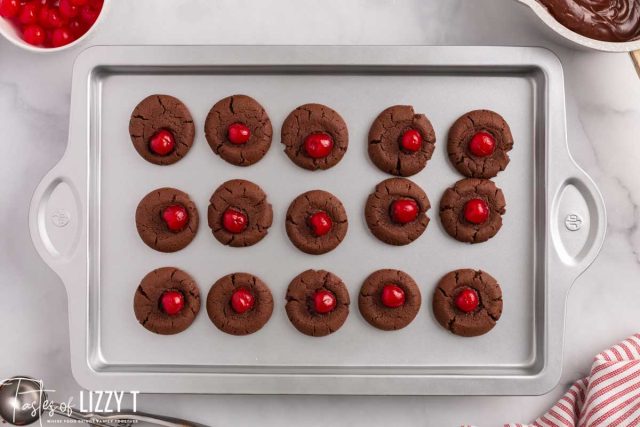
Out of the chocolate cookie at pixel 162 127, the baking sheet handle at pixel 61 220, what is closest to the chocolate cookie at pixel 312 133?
the chocolate cookie at pixel 162 127

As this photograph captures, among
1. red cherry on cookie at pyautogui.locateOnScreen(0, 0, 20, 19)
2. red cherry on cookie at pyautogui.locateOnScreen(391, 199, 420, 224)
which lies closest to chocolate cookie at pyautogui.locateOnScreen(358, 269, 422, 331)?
red cherry on cookie at pyautogui.locateOnScreen(391, 199, 420, 224)

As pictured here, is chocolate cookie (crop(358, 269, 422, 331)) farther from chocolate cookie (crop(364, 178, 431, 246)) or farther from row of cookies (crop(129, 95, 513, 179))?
row of cookies (crop(129, 95, 513, 179))

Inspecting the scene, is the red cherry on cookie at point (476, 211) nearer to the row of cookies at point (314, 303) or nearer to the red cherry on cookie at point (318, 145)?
the row of cookies at point (314, 303)

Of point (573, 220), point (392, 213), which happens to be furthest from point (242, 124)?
point (573, 220)

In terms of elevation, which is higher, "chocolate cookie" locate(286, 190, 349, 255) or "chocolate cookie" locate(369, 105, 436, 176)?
"chocolate cookie" locate(369, 105, 436, 176)

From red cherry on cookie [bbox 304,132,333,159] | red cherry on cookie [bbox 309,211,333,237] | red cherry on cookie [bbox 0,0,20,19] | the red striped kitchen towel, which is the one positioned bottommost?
the red striped kitchen towel

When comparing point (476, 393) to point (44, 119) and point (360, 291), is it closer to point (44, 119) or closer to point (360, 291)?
point (360, 291)
